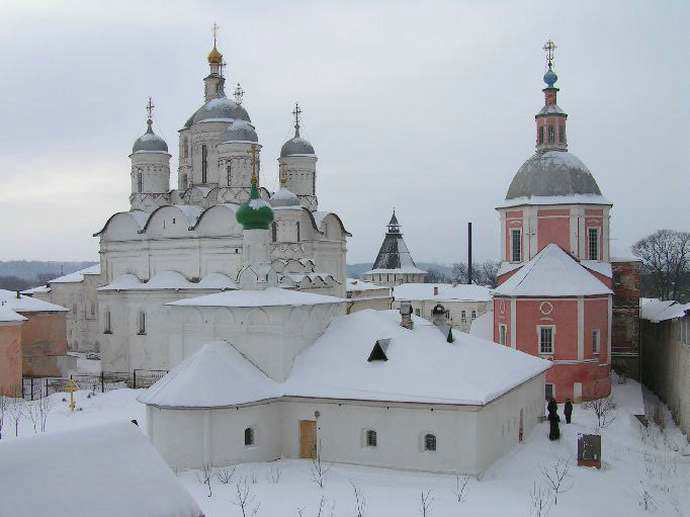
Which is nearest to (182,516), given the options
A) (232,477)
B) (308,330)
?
(232,477)

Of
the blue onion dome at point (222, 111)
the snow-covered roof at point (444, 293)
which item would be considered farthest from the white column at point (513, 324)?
the snow-covered roof at point (444, 293)

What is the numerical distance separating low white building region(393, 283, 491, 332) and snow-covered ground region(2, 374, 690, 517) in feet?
104

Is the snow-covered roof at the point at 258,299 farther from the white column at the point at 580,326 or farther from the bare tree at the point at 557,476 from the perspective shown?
the white column at the point at 580,326

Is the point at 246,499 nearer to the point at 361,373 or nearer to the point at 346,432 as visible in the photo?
the point at 346,432

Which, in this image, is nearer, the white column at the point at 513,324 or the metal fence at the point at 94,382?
the white column at the point at 513,324

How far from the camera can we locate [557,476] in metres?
14.5

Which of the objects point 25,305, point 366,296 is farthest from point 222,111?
point 366,296

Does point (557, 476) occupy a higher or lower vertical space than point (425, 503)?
lower

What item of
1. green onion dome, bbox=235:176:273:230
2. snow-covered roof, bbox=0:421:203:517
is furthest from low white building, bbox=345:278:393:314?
snow-covered roof, bbox=0:421:203:517

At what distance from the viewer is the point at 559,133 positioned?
92.1ft

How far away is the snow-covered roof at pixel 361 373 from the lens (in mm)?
14641

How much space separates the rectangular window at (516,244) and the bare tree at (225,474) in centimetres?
1485

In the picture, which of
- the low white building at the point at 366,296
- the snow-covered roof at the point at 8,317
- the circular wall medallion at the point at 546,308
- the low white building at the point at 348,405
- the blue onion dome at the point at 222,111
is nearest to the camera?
the low white building at the point at 348,405

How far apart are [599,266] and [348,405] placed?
13.8 meters
